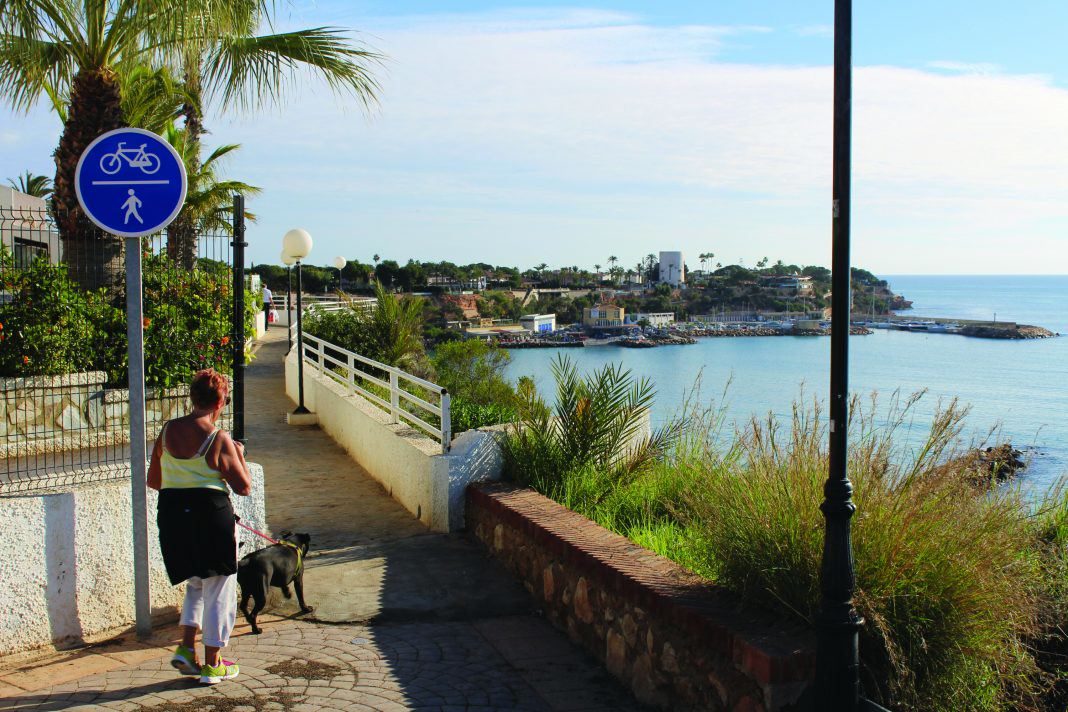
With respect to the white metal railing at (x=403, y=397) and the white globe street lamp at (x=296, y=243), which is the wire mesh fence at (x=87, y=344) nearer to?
the white metal railing at (x=403, y=397)

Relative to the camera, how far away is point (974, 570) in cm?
405

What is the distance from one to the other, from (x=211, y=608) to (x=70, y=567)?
999 mm

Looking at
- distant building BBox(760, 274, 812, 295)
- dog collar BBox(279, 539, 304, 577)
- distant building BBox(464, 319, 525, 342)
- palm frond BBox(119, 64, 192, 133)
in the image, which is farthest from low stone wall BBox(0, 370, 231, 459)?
distant building BBox(760, 274, 812, 295)

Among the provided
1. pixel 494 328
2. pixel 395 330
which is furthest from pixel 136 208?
pixel 494 328

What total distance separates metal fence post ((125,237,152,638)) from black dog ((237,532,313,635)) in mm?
540

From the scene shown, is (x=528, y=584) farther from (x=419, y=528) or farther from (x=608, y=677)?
(x=419, y=528)

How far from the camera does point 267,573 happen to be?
5516 millimetres

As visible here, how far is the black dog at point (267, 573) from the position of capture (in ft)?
17.9

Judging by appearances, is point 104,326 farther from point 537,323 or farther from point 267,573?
point 537,323

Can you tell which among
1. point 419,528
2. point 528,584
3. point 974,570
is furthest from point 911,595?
point 419,528

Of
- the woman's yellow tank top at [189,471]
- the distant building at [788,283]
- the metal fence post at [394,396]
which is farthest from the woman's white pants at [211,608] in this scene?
the distant building at [788,283]

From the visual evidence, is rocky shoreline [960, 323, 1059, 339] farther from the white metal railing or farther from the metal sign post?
the metal sign post

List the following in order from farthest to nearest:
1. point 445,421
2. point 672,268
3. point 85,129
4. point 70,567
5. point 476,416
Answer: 1. point 672,268
2. point 476,416
3. point 85,129
4. point 445,421
5. point 70,567

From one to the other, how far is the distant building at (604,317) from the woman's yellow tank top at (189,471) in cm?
11114
